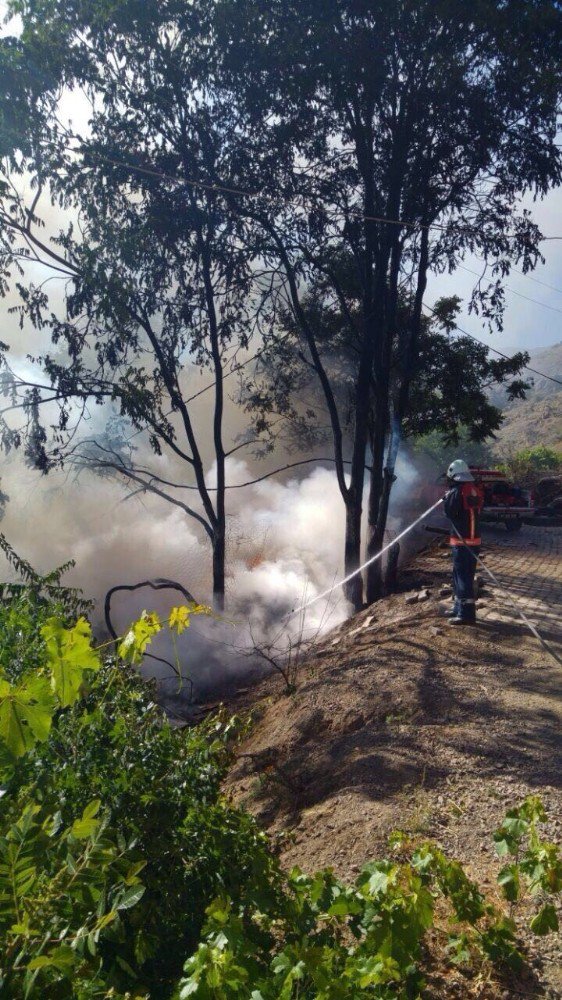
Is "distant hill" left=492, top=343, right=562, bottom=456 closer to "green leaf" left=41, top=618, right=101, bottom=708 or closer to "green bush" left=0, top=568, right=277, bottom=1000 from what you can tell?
"green bush" left=0, top=568, right=277, bottom=1000

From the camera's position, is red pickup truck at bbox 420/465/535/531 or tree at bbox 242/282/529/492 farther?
red pickup truck at bbox 420/465/535/531

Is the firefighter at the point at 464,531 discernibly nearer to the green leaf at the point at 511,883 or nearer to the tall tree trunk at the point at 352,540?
the tall tree trunk at the point at 352,540

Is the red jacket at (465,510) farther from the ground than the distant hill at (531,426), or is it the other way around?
the distant hill at (531,426)

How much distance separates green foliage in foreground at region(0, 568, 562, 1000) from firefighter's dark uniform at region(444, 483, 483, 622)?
4.58 m

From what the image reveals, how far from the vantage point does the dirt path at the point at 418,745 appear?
4.28m

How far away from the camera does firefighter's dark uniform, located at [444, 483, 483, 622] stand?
8.04 meters

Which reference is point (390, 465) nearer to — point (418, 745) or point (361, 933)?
point (418, 745)

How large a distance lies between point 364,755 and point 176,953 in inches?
117

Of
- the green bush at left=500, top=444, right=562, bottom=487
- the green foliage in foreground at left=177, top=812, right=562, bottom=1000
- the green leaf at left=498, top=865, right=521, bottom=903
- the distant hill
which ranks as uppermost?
the distant hill

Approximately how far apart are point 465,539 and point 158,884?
235 inches

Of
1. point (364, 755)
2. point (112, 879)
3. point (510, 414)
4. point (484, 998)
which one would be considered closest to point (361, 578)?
point (364, 755)

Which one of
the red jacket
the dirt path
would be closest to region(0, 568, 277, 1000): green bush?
the dirt path

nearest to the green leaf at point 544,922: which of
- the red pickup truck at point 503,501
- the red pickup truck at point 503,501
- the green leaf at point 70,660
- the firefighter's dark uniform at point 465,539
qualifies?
the green leaf at point 70,660

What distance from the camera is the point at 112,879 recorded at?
2.34 m
